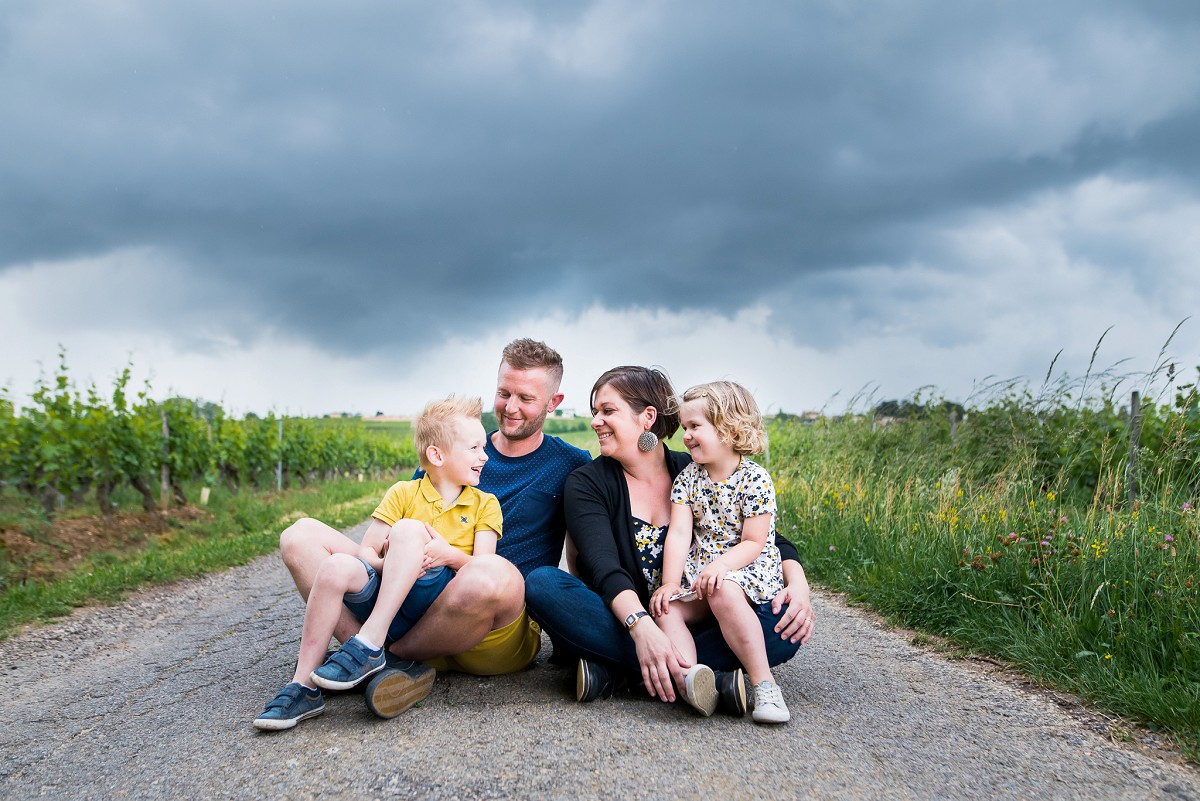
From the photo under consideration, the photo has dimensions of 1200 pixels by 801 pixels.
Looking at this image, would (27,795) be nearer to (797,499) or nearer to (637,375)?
(637,375)

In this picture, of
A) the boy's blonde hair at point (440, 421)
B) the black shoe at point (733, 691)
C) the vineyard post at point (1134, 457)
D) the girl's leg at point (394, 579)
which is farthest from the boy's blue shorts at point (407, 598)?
the vineyard post at point (1134, 457)

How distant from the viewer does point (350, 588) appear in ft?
9.73

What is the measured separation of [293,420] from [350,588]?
17361 mm

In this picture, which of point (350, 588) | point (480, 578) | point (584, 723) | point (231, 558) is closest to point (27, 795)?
point (350, 588)

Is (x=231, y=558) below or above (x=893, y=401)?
below

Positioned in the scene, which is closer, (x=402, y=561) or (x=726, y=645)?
(x=402, y=561)

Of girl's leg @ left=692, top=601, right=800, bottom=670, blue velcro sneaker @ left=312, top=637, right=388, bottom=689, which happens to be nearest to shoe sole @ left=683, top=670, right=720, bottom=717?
girl's leg @ left=692, top=601, right=800, bottom=670

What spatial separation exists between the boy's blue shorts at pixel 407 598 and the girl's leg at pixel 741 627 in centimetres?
101

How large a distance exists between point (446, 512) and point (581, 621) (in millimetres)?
674

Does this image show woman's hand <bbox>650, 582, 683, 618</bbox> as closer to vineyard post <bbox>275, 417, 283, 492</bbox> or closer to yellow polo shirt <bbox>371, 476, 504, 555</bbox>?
yellow polo shirt <bbox>371, 476, 504, 555</bbox>

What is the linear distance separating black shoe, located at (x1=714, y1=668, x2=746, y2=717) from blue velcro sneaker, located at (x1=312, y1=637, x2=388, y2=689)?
1255 mm

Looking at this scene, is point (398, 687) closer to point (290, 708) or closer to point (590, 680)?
point (290, 708)

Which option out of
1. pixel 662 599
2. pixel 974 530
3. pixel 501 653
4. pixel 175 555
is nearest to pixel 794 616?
pixel 662 599

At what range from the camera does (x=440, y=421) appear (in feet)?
10.5
